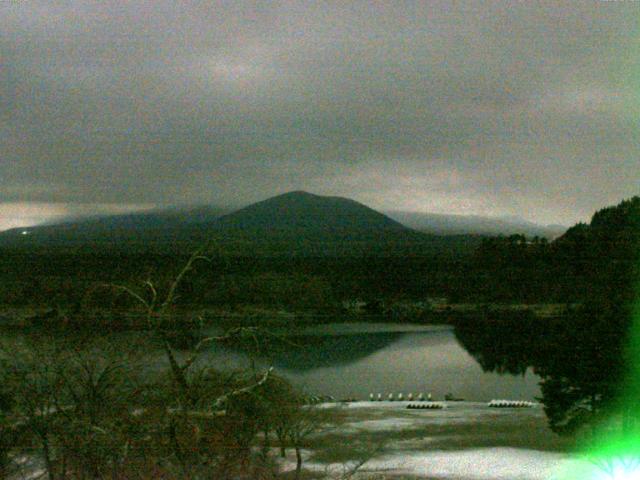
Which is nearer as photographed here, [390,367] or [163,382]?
[163,382]

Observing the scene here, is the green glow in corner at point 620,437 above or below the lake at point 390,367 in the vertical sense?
above

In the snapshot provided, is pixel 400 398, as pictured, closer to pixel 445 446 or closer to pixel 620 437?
pixel 445 446

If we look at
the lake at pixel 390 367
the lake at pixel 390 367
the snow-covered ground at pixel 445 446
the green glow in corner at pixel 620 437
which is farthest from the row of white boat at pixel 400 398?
the green glow in corner at pixel 620 437

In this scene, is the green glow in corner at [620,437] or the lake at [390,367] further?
the lake at [390,367]

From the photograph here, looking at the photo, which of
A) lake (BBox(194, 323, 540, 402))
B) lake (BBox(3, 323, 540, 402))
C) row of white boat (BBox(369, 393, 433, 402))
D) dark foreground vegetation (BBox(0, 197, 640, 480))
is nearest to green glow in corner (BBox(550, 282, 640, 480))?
dark foreground vegetation (BBox(0, 197, 640, 480))

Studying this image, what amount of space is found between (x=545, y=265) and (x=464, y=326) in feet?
61.1

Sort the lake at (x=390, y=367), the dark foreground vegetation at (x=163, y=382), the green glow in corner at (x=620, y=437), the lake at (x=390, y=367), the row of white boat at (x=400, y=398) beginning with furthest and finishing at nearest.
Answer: the lake at (x=390, y=367) < the lake at (x=390, y=367) < the row of white boat at (x=400, y=398) < the green glow in corner at (x=620, y=437) < the dark foreground vegetation at (x=163, y=382)

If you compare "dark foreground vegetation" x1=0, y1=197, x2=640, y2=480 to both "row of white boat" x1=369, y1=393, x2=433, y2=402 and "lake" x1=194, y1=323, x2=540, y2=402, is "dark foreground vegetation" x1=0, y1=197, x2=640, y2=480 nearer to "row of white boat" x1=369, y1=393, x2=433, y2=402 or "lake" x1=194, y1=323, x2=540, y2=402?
"lake" x1=194, y1=323, x2=540, y2=402

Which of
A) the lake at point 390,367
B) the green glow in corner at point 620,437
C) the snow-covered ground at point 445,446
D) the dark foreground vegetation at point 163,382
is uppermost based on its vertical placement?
the dark foreground vegetation at point 163,382

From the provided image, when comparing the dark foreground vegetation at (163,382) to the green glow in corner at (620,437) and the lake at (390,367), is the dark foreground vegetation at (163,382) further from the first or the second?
the lake at (390,367)

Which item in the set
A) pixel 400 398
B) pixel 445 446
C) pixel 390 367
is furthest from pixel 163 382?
pixel 390 367

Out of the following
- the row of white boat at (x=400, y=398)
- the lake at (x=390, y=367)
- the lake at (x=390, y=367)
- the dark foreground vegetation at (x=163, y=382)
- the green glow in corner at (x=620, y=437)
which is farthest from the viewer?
the lake at (x=390, y=367)

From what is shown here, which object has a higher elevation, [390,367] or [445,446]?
[445,446]

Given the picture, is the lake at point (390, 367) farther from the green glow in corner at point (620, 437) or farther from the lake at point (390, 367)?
the green glow in corner at point (620, 437)
